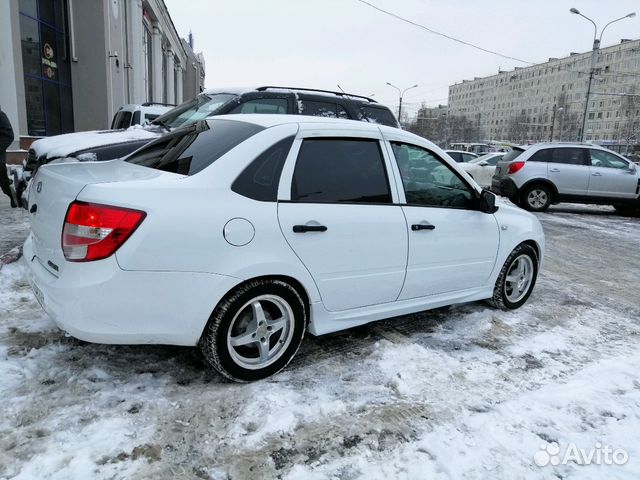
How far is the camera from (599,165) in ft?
40.7

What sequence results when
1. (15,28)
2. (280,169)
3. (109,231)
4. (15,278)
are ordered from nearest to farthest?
(109,231) → (280,169) → (15,278) → (15,28)

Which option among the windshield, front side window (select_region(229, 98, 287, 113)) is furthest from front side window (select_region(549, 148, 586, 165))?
the windshield

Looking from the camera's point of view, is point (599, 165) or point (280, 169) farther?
point (599, 165)

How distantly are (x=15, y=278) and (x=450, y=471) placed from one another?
13.8 ft

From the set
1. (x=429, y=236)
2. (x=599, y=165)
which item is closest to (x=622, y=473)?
(x=429, y=236)

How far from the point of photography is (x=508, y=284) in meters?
4.76

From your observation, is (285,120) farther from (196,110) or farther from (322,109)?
(196,110)

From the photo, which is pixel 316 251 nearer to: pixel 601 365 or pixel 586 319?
pixel 601 365

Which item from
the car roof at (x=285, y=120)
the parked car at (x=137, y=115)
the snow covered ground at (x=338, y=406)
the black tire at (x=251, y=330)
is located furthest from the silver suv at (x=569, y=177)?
the black tire at (x=251, y=330)

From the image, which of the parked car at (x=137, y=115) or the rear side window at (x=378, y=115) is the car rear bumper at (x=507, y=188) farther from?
the parked car at (x=137, y=115)

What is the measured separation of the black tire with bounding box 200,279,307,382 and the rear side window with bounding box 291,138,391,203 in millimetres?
619

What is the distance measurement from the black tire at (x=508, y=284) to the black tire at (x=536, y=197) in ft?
26.4

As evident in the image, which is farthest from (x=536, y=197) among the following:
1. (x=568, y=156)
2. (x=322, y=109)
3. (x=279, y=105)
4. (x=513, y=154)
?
(x=279, y=105)

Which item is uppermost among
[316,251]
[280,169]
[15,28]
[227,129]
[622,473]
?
[15,28]
